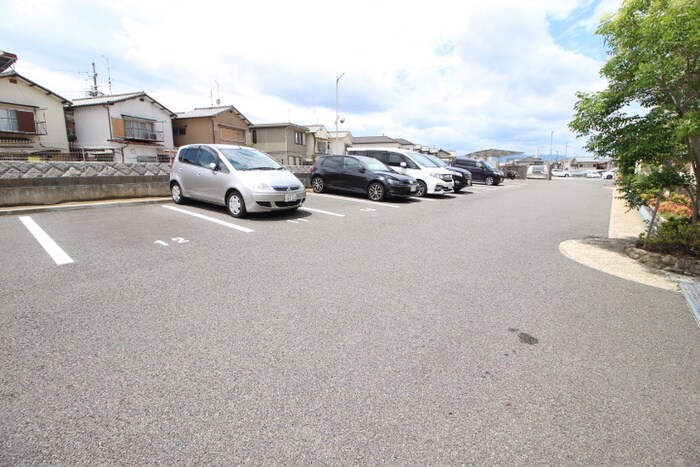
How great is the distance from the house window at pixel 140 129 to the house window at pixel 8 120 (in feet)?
20.6

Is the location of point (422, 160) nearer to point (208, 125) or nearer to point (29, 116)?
point (208, 125)

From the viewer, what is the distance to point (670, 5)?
4402mm

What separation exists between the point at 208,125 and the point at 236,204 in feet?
88.9

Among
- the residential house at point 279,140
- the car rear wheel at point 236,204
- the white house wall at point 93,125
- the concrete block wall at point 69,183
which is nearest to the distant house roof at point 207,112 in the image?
the residential house at point 279,140

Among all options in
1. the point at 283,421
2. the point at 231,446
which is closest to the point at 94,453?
the point at 231,446

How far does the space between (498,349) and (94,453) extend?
8.47 feet

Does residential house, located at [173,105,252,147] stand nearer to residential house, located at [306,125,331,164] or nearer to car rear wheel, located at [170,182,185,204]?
residential house, located at [306,125,331,164]

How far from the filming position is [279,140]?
3578cm

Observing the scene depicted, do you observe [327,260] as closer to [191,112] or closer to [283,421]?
[283,421]

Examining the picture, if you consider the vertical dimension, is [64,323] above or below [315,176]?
below

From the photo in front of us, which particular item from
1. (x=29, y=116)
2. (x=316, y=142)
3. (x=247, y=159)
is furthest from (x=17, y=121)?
(x=316, y=142)

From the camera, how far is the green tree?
4402mm

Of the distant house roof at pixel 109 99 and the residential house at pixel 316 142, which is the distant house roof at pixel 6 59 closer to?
the distant house roof at pixel 109 99

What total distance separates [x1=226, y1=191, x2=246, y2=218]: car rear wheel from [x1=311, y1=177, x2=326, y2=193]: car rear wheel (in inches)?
202
